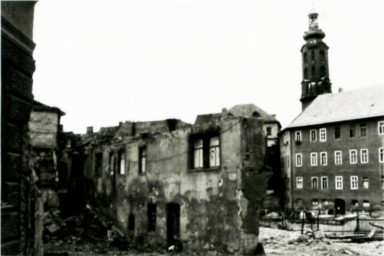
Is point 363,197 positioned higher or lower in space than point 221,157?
lower

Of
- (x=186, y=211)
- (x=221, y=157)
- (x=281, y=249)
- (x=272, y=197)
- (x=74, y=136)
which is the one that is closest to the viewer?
(x=221, y=157)

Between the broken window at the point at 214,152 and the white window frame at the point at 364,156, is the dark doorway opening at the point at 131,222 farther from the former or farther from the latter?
the white window frame at the point at 364,156

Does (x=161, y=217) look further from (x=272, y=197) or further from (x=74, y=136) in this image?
(x=272, y=197)

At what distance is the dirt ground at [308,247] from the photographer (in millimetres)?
15964

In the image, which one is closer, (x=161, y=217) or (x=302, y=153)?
(x=161, y=217)

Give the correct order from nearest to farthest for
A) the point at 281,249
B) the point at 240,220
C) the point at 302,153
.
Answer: the point at 240,220 → the point at 281,249 → the point at 302,153

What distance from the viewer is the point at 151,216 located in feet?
59.1

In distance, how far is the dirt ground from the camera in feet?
52.4

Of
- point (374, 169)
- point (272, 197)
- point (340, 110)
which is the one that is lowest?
point (272, 197)

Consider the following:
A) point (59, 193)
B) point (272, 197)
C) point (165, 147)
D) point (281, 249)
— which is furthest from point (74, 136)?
point (281, 249)

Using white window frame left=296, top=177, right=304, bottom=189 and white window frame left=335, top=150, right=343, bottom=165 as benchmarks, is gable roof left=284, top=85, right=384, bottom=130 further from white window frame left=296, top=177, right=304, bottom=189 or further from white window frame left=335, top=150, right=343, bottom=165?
white window frame left=296, top=177, right=304, bottom=189

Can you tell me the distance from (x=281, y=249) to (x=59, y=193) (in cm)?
1418

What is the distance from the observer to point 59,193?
25172mm

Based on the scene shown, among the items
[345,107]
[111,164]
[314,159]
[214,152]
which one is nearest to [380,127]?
[345,107]
